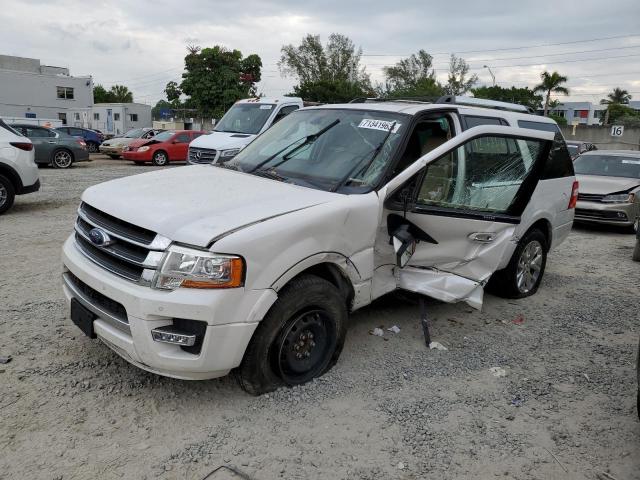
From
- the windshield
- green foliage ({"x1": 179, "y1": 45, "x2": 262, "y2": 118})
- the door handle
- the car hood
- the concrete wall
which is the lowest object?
the door handle

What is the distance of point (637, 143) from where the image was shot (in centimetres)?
3497

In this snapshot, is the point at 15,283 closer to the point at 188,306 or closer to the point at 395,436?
the point at 188,306

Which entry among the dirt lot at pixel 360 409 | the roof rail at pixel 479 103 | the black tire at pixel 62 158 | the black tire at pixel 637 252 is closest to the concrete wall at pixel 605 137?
the black tire at pixel 62 158

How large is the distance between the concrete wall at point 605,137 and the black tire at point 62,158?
30318 mm

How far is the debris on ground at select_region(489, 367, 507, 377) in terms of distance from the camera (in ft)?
12.4

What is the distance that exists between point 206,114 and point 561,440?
48851mm

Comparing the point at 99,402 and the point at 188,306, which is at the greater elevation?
the point at 188,306

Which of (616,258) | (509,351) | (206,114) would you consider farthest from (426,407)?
(206,114)

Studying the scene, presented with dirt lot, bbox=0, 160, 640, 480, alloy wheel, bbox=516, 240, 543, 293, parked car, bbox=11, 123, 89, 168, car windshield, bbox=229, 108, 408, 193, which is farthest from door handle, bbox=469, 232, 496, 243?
parked car, bbox=11, 123, 89, 168

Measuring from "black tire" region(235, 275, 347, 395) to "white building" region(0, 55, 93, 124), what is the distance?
47133 mm

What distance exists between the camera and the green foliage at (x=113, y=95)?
3349 inches

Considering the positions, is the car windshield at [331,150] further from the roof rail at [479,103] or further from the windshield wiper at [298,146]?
the roof rail at [479,103]

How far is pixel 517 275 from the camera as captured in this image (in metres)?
5.20

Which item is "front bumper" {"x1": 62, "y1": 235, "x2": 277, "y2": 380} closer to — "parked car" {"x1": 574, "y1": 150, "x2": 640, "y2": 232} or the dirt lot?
the dirt lot
